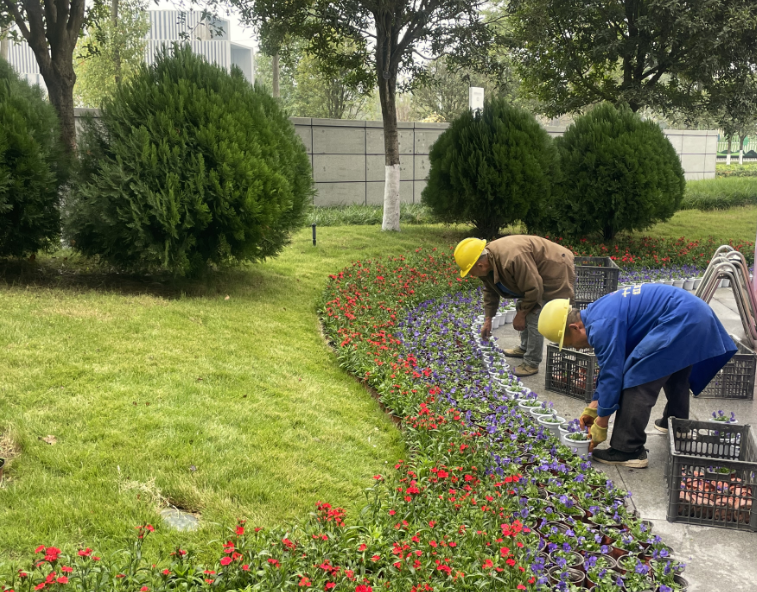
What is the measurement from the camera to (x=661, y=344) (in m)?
4.19

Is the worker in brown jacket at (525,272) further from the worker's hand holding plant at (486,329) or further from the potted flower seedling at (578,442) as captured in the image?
the potted flower seedling at (578,442)

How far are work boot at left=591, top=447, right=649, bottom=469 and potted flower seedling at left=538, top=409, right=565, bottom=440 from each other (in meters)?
0.36

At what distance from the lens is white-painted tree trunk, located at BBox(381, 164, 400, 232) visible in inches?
515

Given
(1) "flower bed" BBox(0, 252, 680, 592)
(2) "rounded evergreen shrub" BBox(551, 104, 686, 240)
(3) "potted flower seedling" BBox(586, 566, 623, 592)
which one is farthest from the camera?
(2) "rounded evergreen shrub" BBox(551, 104, 686, 240)

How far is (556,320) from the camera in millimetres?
4355

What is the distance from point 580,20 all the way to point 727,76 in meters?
3.17

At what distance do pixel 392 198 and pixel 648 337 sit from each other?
9.25 metres

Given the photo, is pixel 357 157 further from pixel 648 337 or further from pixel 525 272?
pixel 648 337

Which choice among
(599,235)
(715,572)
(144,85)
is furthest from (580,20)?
(715,572)

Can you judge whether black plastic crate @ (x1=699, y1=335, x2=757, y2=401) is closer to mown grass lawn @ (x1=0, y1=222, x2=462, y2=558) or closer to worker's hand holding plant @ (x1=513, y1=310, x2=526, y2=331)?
worker's hand holding plant @ (x1=513, y1=310, x2=526, y2=331)

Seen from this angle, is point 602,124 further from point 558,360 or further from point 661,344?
point 661,344

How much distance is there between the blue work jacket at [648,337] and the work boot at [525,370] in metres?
1.98

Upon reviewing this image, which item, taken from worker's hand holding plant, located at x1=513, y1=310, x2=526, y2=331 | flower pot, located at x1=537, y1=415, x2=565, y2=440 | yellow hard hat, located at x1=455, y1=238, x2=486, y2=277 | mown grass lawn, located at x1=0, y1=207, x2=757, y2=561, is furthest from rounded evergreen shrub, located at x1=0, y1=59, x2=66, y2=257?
flower pot, located at x1=537, y1=415, x2=565, y2=440

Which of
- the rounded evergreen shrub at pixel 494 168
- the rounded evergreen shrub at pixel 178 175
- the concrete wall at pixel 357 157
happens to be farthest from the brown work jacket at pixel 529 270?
the concrete wall at pixel 357 157
